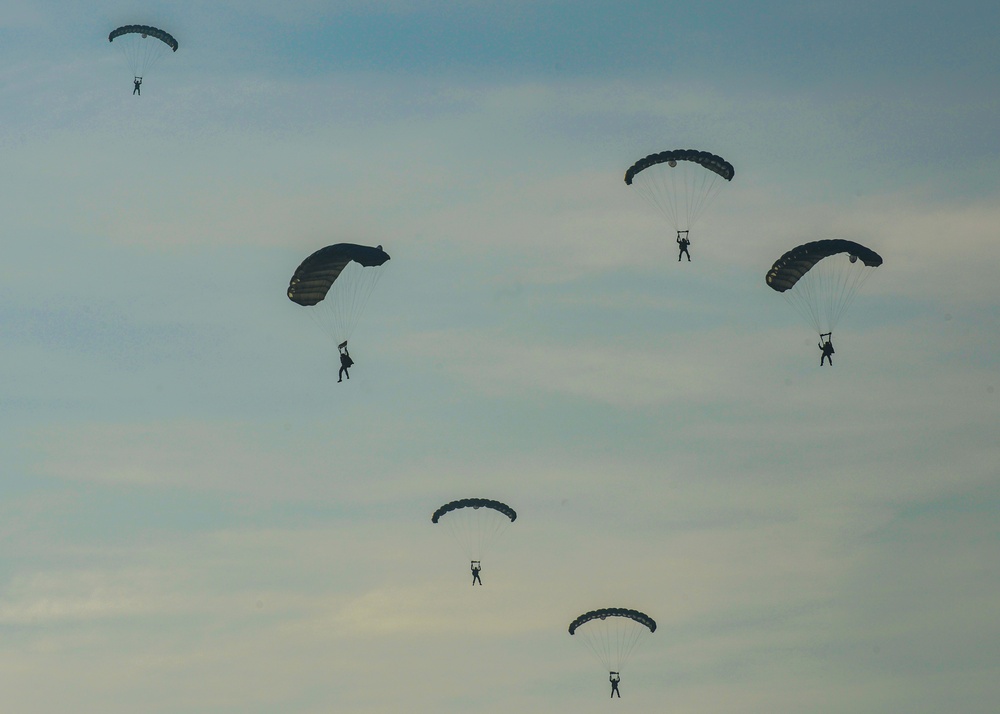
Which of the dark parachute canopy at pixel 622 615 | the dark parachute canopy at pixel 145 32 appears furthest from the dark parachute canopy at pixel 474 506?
the dark parachute canopy at pixel 145 32

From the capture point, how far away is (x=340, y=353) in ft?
256

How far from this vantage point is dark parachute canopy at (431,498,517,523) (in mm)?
81750

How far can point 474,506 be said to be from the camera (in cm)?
8169

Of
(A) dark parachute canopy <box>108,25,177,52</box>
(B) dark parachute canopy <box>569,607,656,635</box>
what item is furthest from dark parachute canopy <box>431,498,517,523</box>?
(A) dark parachute canopy <box>108,25,177,52</box>

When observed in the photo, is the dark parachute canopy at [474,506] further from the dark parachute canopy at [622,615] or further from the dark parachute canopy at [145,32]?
the dark parachute canopy at [145,32]

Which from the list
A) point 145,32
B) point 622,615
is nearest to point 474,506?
point 622,615

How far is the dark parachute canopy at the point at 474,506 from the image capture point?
81.8 m

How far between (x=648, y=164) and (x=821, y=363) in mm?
10630

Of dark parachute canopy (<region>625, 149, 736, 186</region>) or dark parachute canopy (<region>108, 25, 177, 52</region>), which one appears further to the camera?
dark parachute canopy (<region>108, 25, 177, 52</region>)

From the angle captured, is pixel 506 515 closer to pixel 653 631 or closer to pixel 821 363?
pixel 653 631

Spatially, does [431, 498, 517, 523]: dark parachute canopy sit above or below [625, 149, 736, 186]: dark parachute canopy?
below

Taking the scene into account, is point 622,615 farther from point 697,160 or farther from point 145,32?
point 145,32

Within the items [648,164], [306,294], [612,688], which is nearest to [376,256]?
[306,294]

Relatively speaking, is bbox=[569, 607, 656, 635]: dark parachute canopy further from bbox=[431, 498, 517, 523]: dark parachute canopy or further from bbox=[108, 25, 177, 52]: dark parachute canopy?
bbox=[108, 25, 177, 52]: dark parachute canopy
